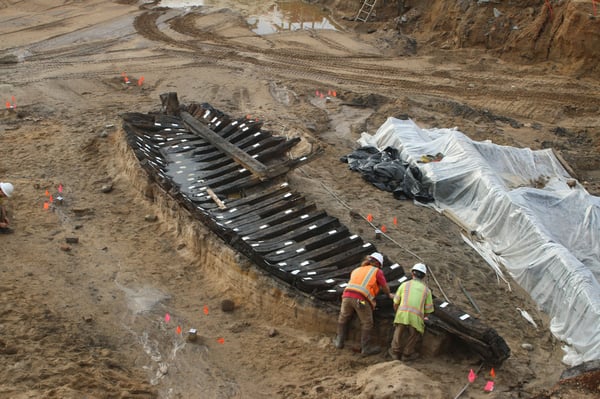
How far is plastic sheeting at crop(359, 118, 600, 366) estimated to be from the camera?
8.55m

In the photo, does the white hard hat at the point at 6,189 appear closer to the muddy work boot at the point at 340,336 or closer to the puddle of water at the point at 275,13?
the muddy work boot at the point at 340,336

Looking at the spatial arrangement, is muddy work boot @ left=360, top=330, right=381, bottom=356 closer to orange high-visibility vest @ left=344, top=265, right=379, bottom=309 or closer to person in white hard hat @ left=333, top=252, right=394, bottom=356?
person in white hard hat @ left=333, top=252, right=394, bottom=356

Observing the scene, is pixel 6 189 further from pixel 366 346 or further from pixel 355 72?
pixel 355 72

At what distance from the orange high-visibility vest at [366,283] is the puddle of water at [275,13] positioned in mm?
20786

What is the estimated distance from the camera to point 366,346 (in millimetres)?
6691

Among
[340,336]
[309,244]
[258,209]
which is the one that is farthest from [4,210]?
[340,336]

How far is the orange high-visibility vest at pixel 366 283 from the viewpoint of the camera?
21.1 feet

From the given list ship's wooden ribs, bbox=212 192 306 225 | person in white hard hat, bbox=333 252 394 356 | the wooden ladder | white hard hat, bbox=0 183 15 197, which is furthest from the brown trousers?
the wooden ladder

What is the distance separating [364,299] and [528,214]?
5065 millimetres

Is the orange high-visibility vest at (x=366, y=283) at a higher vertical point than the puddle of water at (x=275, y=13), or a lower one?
higher

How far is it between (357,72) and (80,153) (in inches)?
432

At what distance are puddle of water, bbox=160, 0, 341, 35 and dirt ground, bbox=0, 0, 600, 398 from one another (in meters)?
1.18

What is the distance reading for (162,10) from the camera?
28.6 metres

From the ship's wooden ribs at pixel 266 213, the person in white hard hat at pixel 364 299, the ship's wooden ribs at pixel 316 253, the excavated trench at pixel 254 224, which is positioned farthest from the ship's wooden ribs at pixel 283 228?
the person in white hard hat at pixel 364 299
